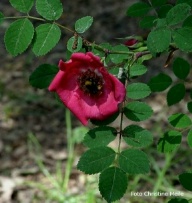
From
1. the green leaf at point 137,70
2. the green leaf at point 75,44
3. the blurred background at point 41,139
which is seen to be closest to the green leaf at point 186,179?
the green leaf at point 137,70

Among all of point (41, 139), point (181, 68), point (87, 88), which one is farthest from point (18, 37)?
point (41, 139)

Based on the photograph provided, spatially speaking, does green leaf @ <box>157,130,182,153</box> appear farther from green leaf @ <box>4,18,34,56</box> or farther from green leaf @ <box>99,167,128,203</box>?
green leaf @ <box>4,18,34,56</box>

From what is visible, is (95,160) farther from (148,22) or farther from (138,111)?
(148,22)

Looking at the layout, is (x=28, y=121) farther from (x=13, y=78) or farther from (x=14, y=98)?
(x=13, y=78)

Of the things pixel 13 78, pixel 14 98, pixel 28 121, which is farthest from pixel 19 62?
pixel 28 121

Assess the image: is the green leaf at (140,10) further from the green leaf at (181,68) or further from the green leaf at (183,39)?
the green leaf at (183,39)

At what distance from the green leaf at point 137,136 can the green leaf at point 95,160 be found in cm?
5

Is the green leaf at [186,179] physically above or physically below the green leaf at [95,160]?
below

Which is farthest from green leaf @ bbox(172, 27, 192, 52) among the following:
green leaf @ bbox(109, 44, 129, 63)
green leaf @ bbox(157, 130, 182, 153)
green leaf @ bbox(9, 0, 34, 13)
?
green leaf @ bbox(9, 0, 34, 13)

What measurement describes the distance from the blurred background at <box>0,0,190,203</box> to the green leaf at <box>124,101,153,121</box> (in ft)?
4.22

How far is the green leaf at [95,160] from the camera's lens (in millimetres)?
968

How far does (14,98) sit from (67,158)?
773 mm

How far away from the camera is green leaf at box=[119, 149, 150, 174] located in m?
0.95

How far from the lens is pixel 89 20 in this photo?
40.9 inches
